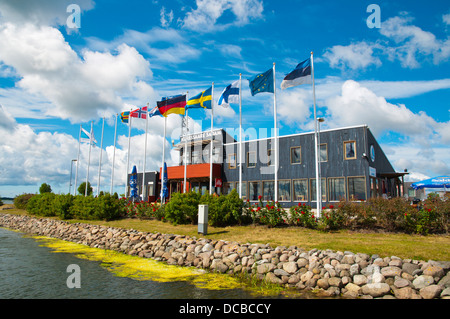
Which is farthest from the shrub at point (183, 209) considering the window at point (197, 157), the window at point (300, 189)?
the window at point (197, 157)

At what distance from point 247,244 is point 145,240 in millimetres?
6156

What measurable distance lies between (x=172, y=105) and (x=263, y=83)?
26.6 ft

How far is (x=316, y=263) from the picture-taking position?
8.97 meters

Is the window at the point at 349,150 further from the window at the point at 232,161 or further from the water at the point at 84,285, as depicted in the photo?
the water at the point at 84,285

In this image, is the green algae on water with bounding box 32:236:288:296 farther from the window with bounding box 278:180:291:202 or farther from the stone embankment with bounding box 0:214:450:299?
the window with bounding box 278:180:291:202

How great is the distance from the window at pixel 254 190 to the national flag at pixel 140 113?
12.8 m

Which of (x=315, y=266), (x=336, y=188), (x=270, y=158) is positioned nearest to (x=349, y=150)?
(x=336, y=188)

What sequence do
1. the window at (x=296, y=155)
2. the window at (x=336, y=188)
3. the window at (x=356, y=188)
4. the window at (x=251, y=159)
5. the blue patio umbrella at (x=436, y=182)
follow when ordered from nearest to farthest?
the blue patio umbrella at (x=436, y=182)
the window at (x=356, y=188)
the window at (x=336, y=188)
the window at (x=296, y=155)
the window at (x=251, y=159)

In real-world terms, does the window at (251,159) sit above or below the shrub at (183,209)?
above

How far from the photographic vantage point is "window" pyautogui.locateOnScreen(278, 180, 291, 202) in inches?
1113

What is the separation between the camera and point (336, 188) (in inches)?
998

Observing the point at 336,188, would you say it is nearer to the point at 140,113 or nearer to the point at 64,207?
the point at 140,113

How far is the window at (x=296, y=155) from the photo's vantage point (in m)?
28.1
